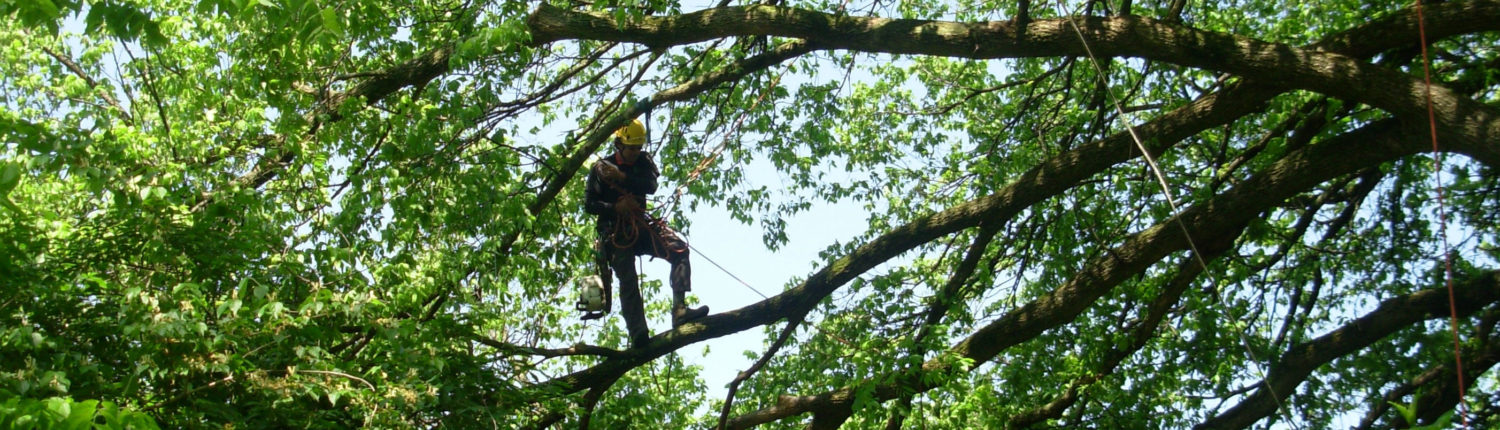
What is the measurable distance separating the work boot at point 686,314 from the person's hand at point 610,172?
0.74 m

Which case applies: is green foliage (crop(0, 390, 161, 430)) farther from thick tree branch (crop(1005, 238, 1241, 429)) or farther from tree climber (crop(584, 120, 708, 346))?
thick tree branch (crop(1005, 238, 1241, 429))

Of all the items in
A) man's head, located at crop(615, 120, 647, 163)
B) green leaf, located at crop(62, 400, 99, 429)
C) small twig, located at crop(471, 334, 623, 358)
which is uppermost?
man's head, located at crop(615, 120, 647, 163)

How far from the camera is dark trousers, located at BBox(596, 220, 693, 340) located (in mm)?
6367

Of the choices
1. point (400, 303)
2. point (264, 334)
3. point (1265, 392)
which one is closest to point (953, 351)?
point (1265, 392)

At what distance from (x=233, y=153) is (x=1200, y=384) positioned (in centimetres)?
563

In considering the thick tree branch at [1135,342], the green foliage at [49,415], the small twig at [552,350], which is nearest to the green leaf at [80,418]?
the green foliage at [49,415]

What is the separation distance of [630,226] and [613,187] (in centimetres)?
22

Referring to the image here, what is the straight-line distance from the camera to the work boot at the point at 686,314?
20.1 feet

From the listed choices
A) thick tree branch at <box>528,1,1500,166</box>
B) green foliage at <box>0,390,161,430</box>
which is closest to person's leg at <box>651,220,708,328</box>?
thick tree branch at <box>528,1,1500,166</box>

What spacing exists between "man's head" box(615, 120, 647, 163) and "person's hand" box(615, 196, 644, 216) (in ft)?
0.84

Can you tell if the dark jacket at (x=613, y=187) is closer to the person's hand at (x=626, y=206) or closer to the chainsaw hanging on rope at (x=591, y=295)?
the person's hand at (x=626, y=206)

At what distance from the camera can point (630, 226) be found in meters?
6.38

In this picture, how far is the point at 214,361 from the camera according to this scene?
4.21 meters

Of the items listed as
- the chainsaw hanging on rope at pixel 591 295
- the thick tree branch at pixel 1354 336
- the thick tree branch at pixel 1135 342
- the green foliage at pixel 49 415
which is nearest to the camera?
the green foliage at pixel 49 415
